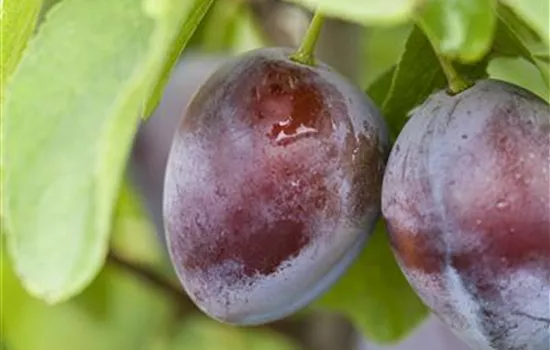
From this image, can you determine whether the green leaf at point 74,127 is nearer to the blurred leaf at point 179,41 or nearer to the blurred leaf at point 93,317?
the blurred leaf at point 179,41

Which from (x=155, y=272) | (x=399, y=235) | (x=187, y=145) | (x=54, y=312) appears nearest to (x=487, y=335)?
(x=399, y=235)

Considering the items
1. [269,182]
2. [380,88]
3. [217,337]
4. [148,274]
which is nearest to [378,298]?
[380,88]

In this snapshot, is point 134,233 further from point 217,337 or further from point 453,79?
point 453,79

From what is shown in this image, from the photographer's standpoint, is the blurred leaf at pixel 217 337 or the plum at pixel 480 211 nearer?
the plum at pixel 480 211

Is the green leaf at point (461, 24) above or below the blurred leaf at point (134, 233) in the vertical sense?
above

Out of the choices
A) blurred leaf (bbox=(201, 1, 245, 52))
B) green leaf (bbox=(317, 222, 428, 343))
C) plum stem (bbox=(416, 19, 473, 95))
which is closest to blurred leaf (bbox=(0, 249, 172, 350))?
blurred leaf (bbox=(201, 1, 245, 52))

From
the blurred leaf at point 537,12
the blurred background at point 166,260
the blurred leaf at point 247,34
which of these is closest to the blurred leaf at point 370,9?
the blurred leaf at point 537,12

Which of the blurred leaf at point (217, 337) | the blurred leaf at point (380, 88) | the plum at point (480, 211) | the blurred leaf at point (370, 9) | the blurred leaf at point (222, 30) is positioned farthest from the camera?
the blurred leaf at point (217, 337)
